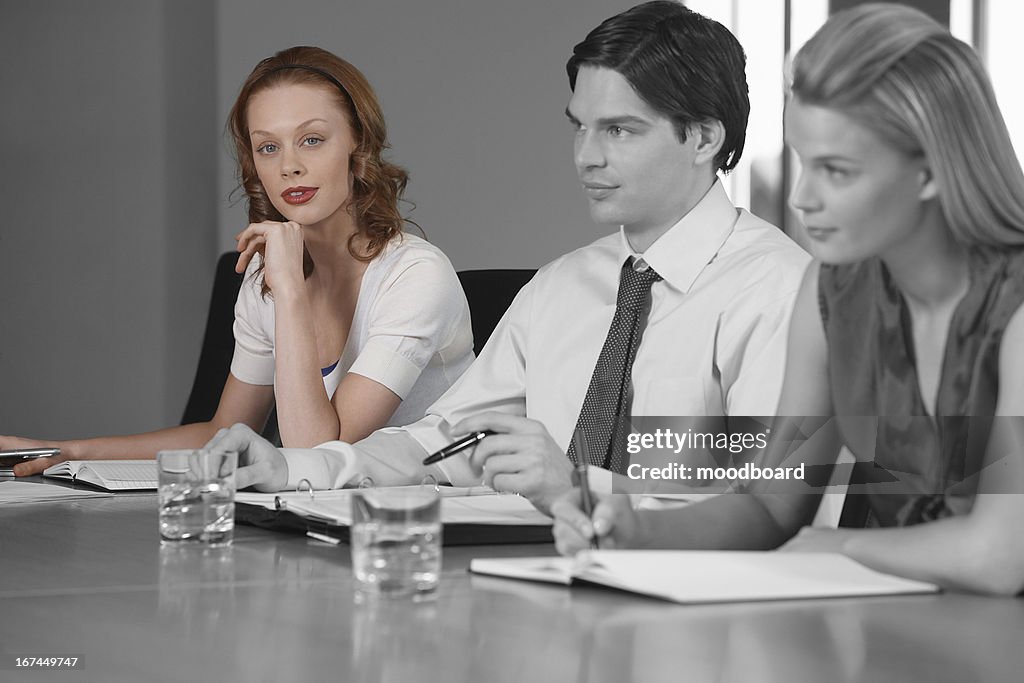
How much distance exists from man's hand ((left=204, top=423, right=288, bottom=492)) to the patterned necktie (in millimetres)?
361

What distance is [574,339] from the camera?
174 centimetres

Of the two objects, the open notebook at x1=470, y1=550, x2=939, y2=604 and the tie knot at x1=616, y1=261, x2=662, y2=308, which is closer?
the open notebook at x1=470, y1=550, x2=939, y2=604

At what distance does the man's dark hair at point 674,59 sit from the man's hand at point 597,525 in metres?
0.73

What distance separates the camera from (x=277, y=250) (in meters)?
2.19

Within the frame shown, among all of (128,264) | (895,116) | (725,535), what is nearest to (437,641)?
(725,535)

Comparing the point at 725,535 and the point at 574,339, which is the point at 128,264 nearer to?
the point at 574,339

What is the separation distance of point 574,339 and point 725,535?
69cm

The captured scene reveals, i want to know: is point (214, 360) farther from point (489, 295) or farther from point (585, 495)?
point (585, 495)

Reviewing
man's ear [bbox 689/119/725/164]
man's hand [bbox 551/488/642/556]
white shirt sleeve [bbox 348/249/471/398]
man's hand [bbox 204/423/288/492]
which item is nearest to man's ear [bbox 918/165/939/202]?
man's hand [bbox 551/488/642/556]

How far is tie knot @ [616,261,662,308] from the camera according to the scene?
1598 millimetres

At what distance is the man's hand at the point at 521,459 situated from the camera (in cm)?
124

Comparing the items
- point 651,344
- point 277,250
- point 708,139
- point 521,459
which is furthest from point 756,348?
point 277,250

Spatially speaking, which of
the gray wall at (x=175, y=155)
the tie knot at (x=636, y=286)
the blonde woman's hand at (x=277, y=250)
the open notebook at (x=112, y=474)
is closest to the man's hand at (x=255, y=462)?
the open notebook at (x=112, y=474)

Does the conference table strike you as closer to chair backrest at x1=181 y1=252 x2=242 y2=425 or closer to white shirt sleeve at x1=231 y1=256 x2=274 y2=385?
white shirt sleeve at x1=231 y1=256 x2=274 y2=385
